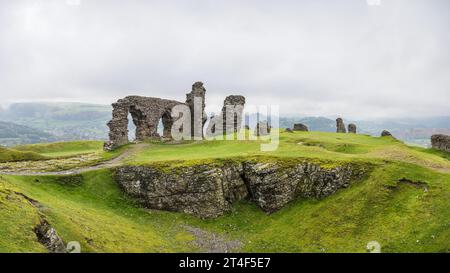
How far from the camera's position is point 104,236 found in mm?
31391

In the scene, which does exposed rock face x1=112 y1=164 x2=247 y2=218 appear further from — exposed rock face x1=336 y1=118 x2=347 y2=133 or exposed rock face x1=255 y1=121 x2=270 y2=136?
exposed rock face x1=336 y1=118 x2=347 y2=133

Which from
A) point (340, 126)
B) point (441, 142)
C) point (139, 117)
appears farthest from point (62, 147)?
point (441, 142)

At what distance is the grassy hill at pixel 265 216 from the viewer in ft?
95.2

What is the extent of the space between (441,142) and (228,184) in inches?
1542

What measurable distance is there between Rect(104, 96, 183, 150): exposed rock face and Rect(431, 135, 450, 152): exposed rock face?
1916 inches

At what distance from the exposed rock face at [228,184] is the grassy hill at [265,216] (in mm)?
1148

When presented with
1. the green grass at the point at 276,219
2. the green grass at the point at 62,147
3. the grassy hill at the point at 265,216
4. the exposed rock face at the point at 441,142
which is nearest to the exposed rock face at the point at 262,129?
the grassy hill at the point at 265,216

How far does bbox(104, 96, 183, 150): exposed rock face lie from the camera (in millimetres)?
63812

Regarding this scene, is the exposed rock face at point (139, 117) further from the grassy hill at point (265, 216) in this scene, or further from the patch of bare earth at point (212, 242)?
the patch of bare earth at point (212, 242)

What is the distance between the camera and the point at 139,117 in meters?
71.8
